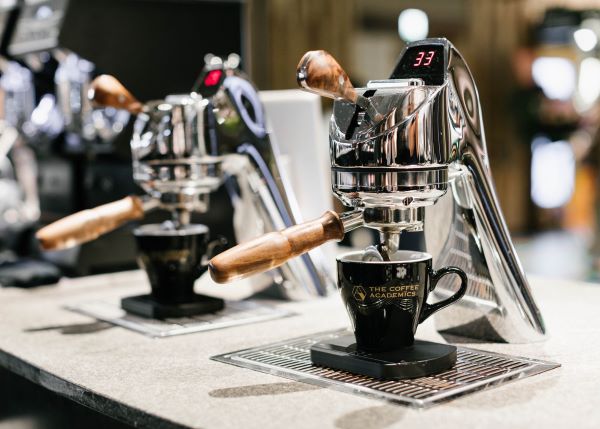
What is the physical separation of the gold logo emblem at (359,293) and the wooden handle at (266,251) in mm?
71

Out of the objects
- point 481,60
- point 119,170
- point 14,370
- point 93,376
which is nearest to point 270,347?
point 93,376

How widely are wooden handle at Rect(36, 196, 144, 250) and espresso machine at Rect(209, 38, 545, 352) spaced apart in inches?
16.1

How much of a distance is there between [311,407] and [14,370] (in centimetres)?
48

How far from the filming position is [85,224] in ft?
4.17

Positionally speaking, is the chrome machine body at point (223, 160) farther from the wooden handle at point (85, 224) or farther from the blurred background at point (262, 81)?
the blurred background at point (262, 81)

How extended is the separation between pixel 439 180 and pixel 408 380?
0.22 m

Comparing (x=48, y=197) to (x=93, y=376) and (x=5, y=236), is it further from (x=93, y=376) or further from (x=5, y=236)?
(x=93, y=376)

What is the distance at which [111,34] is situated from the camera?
6.43 feet

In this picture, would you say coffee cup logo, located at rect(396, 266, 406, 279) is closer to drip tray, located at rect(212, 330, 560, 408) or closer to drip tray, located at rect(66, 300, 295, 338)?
drip tray, located at rect(212, 330, 560, 408)

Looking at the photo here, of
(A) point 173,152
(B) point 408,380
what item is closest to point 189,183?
(A) point 173,152

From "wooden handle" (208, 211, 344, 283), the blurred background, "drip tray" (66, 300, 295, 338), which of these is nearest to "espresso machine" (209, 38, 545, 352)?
"wooden handle" (208, 211, 344, 283)

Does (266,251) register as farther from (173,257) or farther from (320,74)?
(173,257)

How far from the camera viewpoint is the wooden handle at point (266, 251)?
0.91m

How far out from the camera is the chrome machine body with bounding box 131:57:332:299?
1312mm
